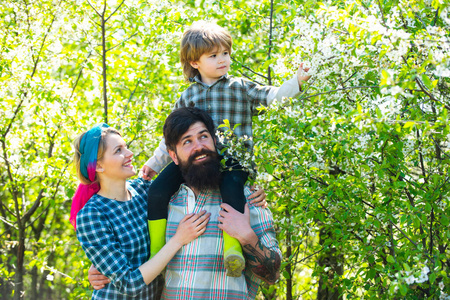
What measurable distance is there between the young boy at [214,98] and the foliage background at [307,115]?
149 mm

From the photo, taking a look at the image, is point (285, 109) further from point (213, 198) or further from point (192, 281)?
point (192, 281)

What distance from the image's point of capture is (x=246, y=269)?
2891 millimetres

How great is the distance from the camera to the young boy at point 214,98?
285cm

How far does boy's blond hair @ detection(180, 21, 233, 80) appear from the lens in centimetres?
305

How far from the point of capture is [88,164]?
2.96m

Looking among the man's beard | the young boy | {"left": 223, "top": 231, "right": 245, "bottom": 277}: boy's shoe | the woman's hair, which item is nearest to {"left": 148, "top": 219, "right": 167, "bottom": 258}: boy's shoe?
the young boy

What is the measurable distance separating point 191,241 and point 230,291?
13.3 inches

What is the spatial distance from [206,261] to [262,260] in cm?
30

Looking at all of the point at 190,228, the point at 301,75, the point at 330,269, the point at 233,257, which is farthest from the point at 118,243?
the point at 330,269

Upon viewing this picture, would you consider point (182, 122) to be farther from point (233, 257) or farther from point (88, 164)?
point (233, 257)

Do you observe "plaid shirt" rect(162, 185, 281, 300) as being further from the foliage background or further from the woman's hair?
the woman's hair

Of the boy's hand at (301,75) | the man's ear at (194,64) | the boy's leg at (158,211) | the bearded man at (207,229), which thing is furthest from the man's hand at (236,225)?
the man's ear at (194,64)

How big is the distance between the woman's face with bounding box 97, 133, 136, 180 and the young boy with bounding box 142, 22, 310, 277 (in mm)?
206

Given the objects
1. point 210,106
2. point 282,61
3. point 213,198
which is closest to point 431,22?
point 282,61
